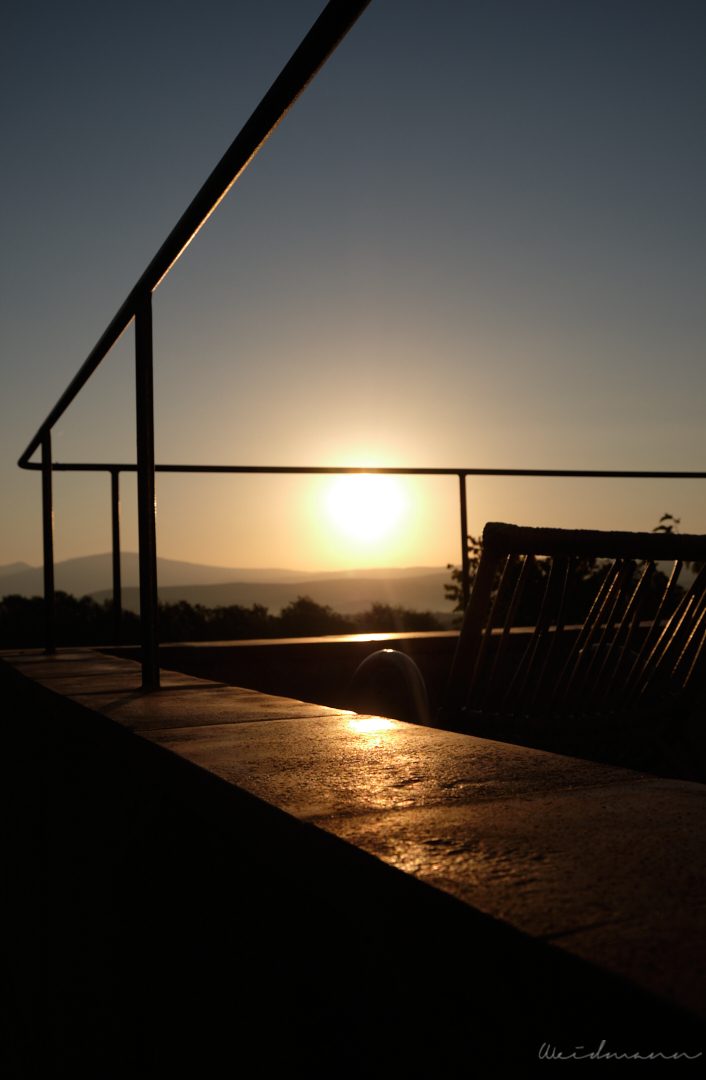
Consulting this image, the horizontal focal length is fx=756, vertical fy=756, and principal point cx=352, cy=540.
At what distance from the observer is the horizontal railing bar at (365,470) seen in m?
2.85

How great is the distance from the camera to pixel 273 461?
126 inches

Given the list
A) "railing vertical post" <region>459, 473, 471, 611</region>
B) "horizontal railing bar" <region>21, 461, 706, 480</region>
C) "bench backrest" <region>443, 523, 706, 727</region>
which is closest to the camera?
"bench backrest" <region>443, 523, 706, 727</region>

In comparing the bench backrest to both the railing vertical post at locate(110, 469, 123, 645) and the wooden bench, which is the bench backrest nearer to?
the wooden bench

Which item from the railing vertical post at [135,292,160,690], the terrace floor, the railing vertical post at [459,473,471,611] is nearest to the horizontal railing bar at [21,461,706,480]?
the railing vertical post at [459,473,471,611]

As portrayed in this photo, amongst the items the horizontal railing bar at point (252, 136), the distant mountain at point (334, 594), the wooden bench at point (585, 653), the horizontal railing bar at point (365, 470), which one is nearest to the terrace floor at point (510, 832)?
the wooden bench at point (585, 653)

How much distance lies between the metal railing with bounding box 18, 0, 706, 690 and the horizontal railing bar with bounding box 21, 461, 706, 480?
0.40 feet

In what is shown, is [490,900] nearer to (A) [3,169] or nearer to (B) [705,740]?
(B) [705,740]

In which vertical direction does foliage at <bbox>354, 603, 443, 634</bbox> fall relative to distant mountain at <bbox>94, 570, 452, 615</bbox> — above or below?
below

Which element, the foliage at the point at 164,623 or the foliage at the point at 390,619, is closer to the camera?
the foliage at the point at 164,623

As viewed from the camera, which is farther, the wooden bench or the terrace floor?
the wooden bench

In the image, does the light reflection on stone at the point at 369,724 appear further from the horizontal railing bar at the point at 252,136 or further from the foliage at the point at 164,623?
the foliage at the point at 164,623

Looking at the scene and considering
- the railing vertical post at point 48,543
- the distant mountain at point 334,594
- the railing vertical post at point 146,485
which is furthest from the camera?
the distant mountain at point 334,594

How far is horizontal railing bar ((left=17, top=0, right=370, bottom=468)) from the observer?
89cm

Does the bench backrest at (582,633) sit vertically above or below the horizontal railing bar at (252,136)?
below
